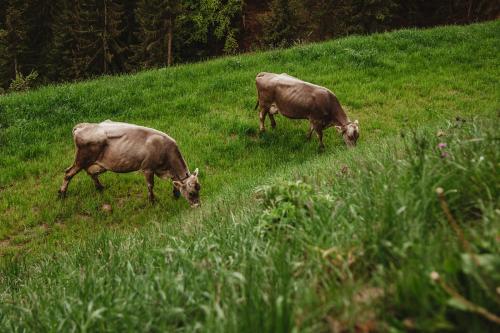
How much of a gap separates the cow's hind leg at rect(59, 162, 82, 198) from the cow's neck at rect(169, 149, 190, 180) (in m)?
2.23

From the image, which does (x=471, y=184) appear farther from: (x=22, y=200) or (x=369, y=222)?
(x=22, y=200)

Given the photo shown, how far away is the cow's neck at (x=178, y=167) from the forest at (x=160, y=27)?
28.7 metres

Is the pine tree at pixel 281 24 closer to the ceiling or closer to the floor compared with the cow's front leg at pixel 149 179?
closer to the ceiling

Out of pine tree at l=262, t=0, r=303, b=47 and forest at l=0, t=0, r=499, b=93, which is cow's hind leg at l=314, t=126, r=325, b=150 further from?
pine tree at l=262, t=0, r=303, b=47

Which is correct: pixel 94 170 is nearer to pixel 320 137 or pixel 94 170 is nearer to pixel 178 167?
pixel 178 167

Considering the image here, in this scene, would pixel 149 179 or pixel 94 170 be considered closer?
pixel 149 179

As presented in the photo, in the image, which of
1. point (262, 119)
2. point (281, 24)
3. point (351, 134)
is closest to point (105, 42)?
point (281, 24)

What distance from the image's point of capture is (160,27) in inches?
1565

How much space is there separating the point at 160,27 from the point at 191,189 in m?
34.5

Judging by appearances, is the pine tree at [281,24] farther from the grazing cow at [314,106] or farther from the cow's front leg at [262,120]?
the grazing cow at [314,106]

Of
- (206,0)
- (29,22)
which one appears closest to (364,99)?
(206,0)

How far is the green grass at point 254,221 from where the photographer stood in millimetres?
2035

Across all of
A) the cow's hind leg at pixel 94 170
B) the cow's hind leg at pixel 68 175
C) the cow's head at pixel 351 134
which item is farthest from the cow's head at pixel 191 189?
the cow's head at pixel 351 134

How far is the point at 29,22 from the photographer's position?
44531mm
